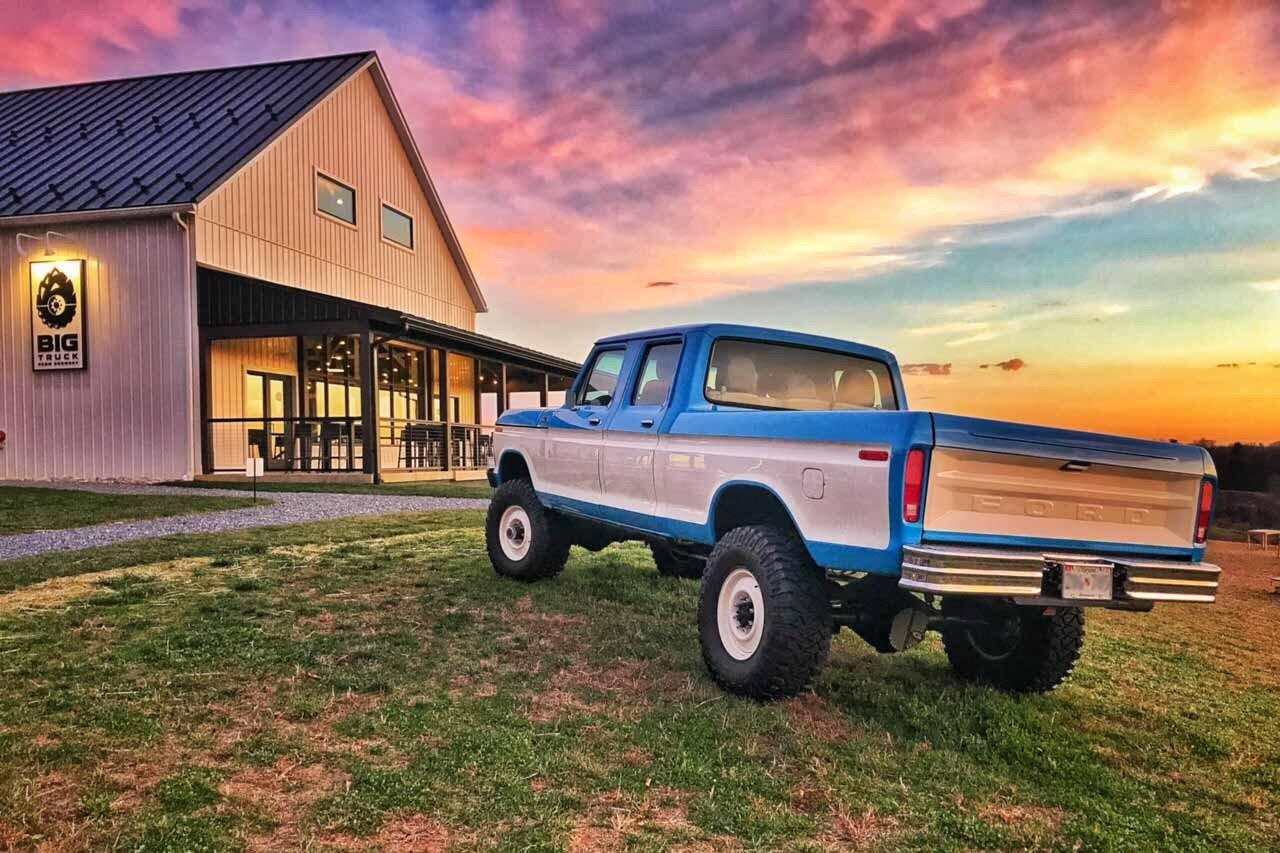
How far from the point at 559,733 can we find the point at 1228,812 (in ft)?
8.94

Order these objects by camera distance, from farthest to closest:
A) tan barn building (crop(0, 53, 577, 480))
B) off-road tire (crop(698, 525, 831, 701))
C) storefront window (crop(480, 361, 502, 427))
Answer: storefront window (crop(480, 361, 502, 427))
tan barn building (crop(0, 53, 577, 480))
off-road tire (crop(698, 525, 831, 701))

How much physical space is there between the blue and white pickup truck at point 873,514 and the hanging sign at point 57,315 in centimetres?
1552

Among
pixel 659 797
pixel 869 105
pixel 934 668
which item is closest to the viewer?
pixel 659 797

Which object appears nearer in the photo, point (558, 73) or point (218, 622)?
point (218, 622)

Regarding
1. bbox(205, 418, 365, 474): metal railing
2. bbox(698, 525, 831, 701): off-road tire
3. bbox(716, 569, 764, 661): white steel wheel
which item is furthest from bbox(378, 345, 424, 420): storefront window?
bbox(698, 525, 831, 701): off-road tire

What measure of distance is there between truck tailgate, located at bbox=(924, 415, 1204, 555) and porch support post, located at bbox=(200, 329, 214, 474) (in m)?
16.5

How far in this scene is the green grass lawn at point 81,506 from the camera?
10.9 metres

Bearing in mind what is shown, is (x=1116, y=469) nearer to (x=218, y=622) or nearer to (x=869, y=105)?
(x=218, y=622)

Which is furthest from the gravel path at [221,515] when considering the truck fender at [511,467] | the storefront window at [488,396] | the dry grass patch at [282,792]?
the storefront window at [488,396]

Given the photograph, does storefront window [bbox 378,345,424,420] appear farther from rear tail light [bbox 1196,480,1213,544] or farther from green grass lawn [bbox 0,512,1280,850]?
rear tail light [bbox 1196,480,1213,544]

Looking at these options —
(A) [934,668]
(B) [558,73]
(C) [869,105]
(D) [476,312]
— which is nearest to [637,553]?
(A) [934,668]

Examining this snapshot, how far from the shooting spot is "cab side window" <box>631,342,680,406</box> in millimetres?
5590

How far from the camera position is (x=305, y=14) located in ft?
54.5

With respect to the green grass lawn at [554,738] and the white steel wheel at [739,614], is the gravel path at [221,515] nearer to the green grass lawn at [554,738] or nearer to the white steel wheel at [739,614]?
the green grass lawn at [554,738]
